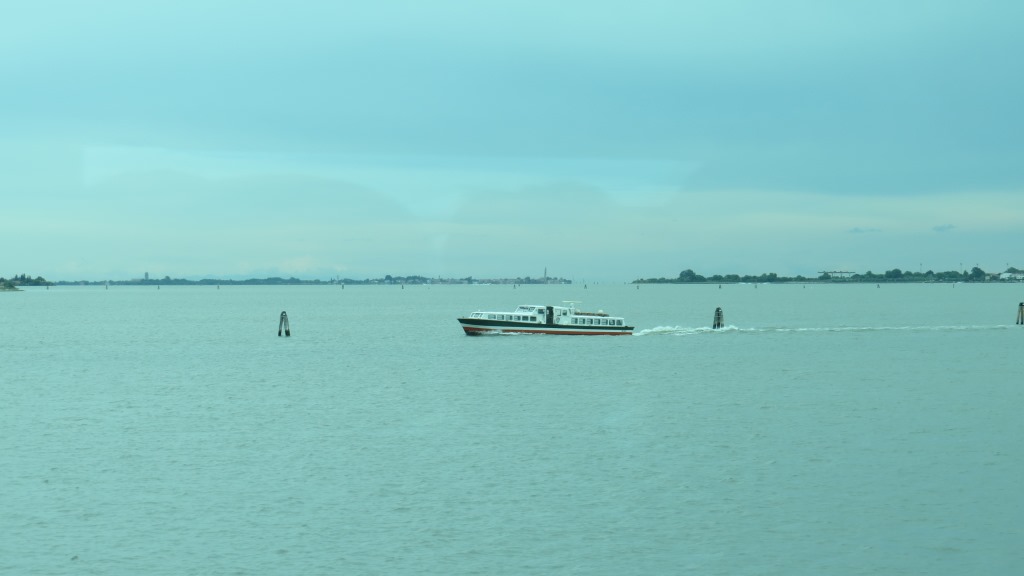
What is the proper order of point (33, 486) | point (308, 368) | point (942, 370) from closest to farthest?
point (33, 486) → point (942, 370) → point (308, 368)

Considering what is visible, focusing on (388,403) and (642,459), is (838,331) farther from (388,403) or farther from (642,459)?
(642,459)

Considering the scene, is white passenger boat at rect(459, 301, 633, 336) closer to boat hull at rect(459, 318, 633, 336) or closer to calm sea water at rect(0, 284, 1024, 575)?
boat hull at rect(459, 318, 633, 336)

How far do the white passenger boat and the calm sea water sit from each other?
35367mm

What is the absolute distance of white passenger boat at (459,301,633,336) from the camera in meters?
126

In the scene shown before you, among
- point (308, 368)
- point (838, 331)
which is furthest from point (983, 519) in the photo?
point (838, 331)

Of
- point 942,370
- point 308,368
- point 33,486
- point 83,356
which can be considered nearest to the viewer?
point 33,486

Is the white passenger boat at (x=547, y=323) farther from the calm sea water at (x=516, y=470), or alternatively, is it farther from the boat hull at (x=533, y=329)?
the calm sea water at (x=516, y=470)

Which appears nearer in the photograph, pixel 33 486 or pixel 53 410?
pixel 33 486

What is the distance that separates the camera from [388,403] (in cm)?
6581

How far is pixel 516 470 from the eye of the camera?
42.2m

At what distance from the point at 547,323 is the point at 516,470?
8406 cm

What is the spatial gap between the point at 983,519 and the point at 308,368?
67.5 meters

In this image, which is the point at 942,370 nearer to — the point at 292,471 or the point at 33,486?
the point at 292,471

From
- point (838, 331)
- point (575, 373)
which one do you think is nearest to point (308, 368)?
point (575, 373)
